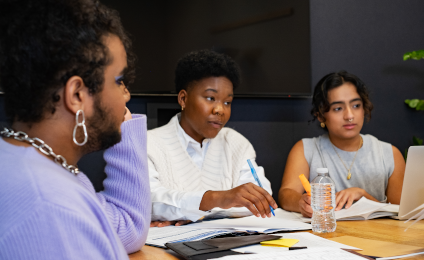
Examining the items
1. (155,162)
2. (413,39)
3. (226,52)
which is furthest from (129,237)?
(413,39)

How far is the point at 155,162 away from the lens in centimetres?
170

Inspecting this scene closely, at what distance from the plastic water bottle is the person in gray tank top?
62cm

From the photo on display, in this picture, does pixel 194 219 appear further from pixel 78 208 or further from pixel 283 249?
pixel 78 208

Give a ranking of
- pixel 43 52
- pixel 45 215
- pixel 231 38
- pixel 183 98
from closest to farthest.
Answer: pixel 45 215 → pixel 43 52 → pixel 183 98 → pixel 231 38

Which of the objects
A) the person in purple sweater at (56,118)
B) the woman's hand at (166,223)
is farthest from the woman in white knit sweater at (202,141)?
the person in purple sweater at (56,118)

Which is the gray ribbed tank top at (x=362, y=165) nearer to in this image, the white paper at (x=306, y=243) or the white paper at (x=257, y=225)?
the white paper at (x=257, y=225)

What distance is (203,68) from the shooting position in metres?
1.86

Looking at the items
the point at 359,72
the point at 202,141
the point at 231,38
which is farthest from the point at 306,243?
the point at 359,72

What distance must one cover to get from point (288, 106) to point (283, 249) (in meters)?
1.60

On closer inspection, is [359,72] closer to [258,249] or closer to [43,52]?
[258,249]

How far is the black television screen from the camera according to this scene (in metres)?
2.09

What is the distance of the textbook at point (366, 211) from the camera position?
4.73 feet

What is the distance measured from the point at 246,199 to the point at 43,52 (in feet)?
2.84

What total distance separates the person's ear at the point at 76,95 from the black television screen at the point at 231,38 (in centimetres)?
144
